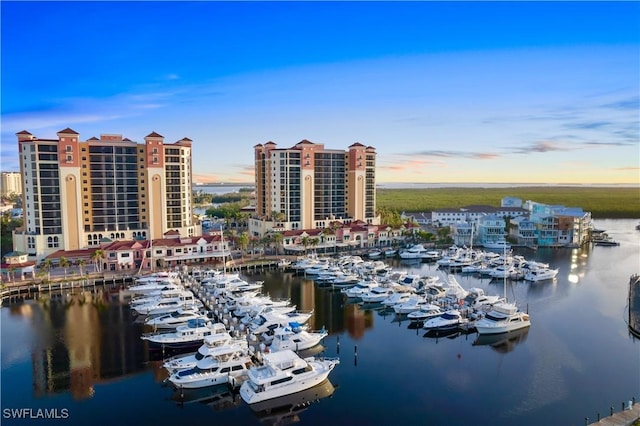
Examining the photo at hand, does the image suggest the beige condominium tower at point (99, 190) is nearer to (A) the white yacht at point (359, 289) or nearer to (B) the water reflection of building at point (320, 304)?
(B) the water reflection of building at point (320, 304)

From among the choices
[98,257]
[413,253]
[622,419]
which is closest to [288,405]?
[622,419]

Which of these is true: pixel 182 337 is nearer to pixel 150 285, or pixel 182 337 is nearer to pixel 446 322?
pixel 150 285

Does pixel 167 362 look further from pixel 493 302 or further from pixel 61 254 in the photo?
pixel 61 254

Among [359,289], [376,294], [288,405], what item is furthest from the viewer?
[359,289]

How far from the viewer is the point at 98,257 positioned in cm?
4519

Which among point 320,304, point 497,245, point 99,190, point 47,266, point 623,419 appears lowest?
point 320,304

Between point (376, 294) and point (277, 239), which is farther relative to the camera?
point (277, 239)

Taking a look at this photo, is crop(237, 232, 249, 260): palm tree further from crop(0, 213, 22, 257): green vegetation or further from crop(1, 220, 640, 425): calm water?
crop(0, 213, 22, 257): green vegetation

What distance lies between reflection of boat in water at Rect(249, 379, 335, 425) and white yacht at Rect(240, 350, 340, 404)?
20 cm

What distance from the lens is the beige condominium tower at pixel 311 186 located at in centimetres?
6469

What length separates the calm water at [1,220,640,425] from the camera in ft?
66.2

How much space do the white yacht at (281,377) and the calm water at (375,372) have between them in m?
0.60

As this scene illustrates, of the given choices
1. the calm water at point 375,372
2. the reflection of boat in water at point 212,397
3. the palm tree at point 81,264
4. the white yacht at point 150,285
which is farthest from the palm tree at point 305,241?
the reflection of boat in water at point 212,397

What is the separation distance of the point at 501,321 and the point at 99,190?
44.6 metres
